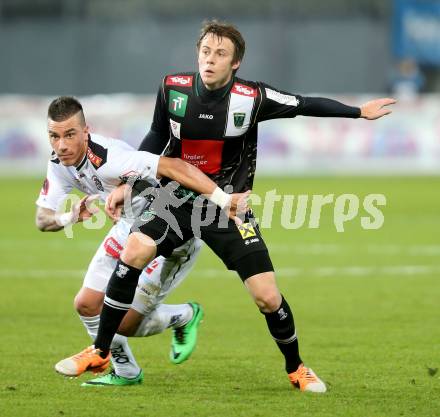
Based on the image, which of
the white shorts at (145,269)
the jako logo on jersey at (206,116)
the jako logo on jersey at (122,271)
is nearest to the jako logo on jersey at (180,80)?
the jako logo on jersey at (206,116)

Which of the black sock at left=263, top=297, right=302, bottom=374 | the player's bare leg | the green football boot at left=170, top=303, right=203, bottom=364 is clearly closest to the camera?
the player's bare leg

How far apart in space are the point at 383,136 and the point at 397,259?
13.7 m

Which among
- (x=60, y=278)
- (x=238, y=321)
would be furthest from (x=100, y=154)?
(x=60, y=278)

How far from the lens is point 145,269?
8438 millimetres

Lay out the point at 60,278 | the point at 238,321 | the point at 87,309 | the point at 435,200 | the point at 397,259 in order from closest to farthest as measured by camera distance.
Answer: the point at 87,309 → the point at 238,321 → the point at 60,278 → the point at 397,259 → the point at 435,200

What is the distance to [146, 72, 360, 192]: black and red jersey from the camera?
7957mm

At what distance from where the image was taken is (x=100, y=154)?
26.2 ft

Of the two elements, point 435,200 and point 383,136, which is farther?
point 383,136

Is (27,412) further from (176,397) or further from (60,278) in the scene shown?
(60,278)

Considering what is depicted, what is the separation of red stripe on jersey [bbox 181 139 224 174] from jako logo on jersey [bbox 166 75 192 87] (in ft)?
1.35

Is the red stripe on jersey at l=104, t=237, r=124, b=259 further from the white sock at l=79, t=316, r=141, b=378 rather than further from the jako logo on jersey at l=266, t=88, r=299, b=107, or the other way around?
the jako logo on jersey at l=266, t=88, r=299, b=107

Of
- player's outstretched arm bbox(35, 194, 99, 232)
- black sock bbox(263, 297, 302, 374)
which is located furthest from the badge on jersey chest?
black sock bbox(263, 297, 302, 374)

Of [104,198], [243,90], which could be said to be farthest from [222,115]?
[104,198]

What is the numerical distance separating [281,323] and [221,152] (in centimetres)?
131
